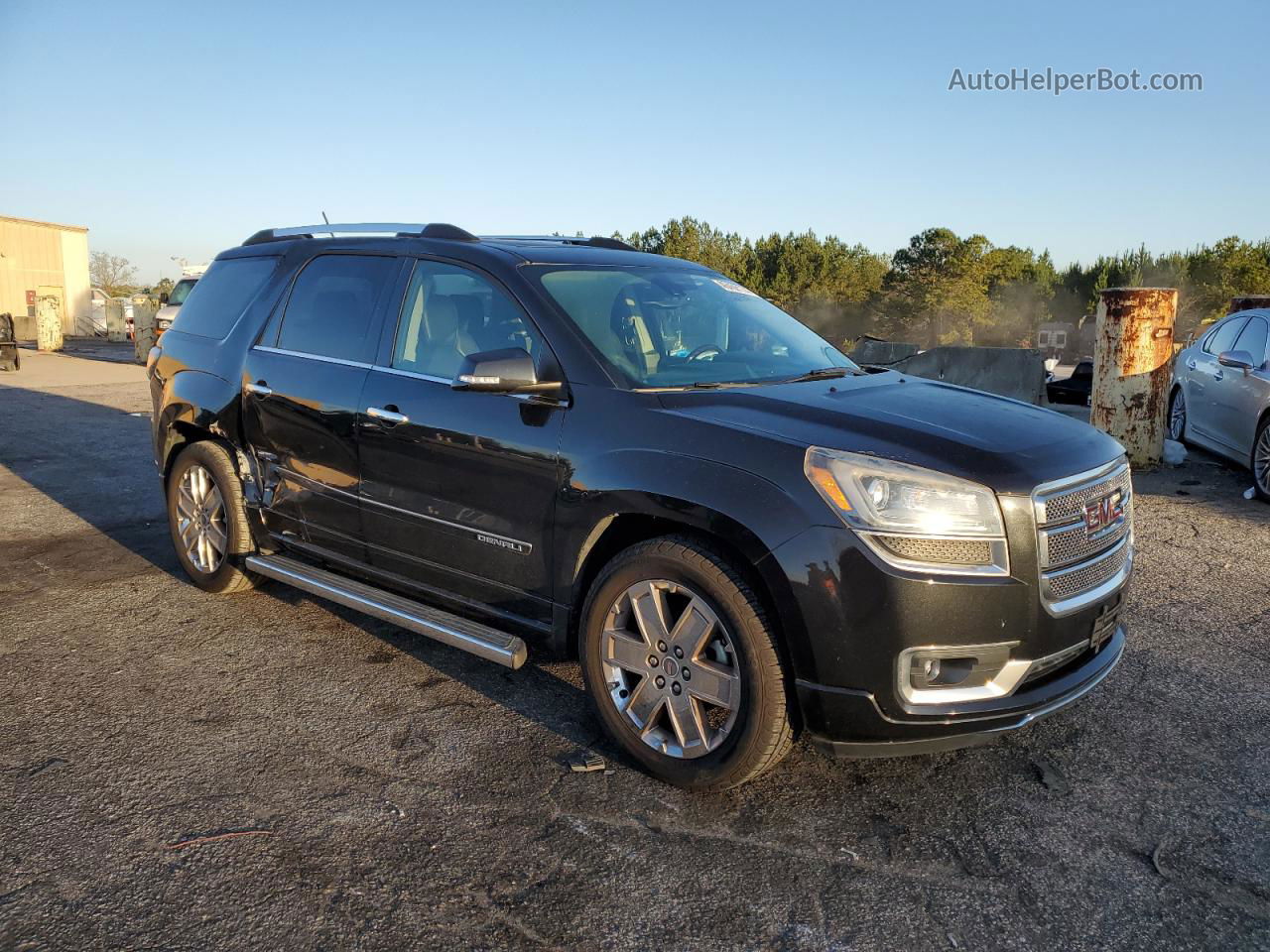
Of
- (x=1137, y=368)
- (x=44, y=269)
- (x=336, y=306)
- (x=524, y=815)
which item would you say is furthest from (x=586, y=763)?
(x=44, y=269)

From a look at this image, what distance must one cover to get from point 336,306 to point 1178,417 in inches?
370

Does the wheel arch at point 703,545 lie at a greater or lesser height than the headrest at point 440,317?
lesser

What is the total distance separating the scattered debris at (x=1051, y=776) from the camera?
10.6 ft

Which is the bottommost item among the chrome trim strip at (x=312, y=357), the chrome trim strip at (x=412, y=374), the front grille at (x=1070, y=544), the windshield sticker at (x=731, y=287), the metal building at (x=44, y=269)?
the front grille at (x=1070, y=544)

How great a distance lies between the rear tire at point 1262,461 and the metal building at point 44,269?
38.6 m

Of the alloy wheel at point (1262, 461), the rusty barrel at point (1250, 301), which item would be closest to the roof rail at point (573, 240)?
the alloy wheel at point (1262, 461)

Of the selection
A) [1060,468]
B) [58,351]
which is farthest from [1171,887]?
[58,351]

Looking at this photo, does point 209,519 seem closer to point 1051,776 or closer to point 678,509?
point 678,509

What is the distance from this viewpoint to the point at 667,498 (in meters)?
3.06

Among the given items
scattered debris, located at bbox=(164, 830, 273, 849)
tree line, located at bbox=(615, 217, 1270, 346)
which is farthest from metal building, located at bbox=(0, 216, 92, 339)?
scattered debris, located at bbox=(164, 830, 273, 849)

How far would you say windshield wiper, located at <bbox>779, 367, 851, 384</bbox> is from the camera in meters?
3.76

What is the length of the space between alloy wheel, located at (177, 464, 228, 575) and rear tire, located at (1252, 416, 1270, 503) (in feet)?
25.3

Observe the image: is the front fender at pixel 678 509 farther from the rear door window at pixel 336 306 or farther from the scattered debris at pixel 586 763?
the rear door window at pixel 336 306

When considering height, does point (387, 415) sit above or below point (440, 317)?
below
